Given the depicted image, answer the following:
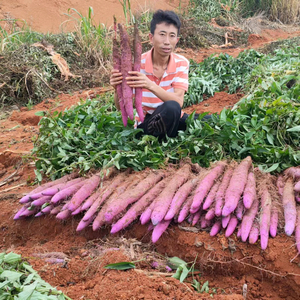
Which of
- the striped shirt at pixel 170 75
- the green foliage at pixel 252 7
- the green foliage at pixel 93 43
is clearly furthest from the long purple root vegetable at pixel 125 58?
the green foliage at pixel 252 7

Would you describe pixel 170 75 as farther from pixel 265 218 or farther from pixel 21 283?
pixel 21 283

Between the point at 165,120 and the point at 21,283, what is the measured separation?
1497mm

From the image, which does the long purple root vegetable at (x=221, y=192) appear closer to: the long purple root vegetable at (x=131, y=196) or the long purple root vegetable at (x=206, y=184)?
the long purple root vegetable at (x=206, y=184)

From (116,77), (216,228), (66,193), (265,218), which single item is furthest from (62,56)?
(265,218)

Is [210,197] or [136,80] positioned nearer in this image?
[210,197]

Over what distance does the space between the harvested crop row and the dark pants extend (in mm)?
402

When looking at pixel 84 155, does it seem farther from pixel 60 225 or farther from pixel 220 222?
pixel 220 222

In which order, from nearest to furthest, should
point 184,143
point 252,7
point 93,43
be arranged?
point 184,143, point 93,43, point 252,7

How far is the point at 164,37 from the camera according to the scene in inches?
97.9

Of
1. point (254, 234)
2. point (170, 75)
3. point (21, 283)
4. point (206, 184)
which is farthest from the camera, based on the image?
point (170, 75)

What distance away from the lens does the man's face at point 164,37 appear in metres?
2.47

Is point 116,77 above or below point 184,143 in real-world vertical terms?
above

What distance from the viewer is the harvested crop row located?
5.63 feet

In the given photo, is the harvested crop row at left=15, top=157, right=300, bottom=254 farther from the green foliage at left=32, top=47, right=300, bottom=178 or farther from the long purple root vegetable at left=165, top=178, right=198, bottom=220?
the green foliage at left=32, top=47, right=300, bottom=178
